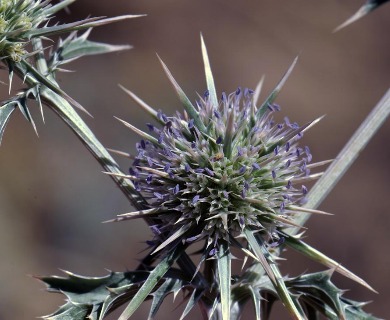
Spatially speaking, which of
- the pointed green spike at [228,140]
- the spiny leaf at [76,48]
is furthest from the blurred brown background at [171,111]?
the pointed green spike at [228,140]

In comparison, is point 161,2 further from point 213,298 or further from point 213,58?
point 213,298

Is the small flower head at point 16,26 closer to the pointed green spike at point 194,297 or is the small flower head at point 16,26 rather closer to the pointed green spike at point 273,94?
the pointed green spike at point 273,94

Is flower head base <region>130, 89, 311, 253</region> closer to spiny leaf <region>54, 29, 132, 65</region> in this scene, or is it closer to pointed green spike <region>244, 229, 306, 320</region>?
pointed green spike <region>244, 229, 306, 320</region>

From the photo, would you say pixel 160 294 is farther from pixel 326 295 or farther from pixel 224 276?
pixel 326 295

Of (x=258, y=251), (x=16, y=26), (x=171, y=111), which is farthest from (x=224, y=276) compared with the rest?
(x=171, y=111)

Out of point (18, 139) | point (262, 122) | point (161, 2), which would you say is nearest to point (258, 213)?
point (262, 122)

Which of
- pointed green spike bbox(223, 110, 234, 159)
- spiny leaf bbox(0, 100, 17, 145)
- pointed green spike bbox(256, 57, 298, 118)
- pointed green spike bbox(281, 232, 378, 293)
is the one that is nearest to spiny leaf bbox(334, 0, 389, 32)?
pointed green spike bbox(256, 57, 298, 118)
